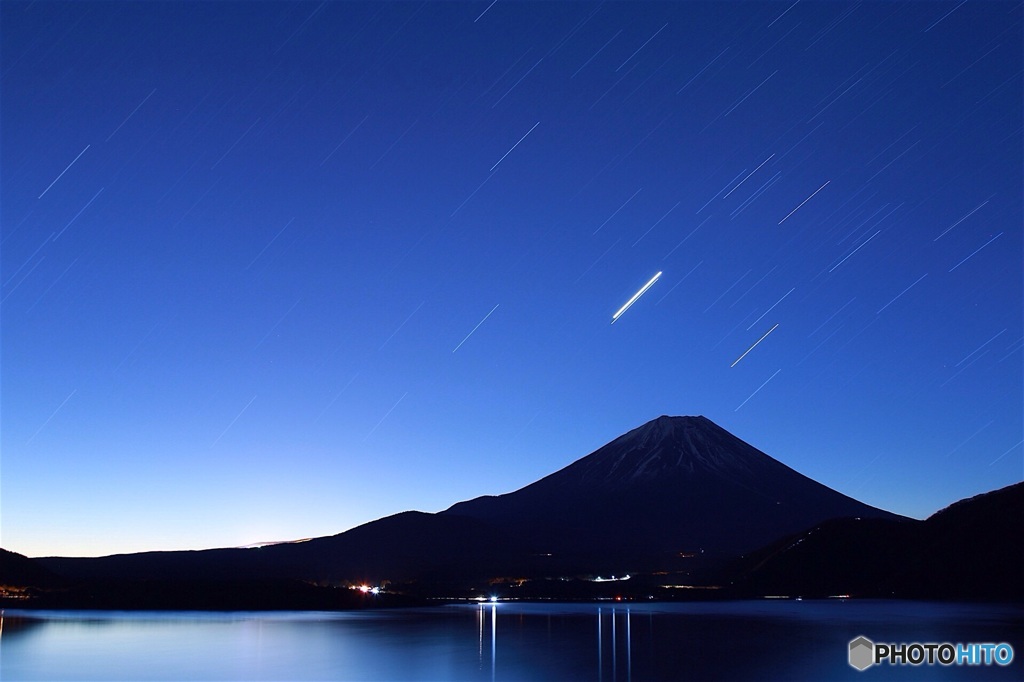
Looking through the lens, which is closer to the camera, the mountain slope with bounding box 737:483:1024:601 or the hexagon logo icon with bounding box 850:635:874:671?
the hexagon logo icon with bounding box 850:635:874:671

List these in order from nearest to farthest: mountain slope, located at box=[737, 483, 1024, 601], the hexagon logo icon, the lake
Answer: the lake → the hexagon logo icon → mountain slope, located at box=[737, 483, 1024, 601]

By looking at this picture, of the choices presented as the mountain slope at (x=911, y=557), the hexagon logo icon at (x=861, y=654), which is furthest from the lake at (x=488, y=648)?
the mountain slope at (x=911, y=557)

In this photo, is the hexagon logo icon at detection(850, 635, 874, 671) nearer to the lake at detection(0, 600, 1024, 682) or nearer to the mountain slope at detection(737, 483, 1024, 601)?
the lake at detection(0, 600, 1024, 682)

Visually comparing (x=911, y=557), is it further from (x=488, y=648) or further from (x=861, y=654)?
(x=488, y=648)

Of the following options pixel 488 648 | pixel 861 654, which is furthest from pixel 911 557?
pixel 488 648

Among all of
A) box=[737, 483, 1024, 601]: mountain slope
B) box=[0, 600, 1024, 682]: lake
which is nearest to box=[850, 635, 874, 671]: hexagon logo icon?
box=[0, 600, 1024, 682]: lake

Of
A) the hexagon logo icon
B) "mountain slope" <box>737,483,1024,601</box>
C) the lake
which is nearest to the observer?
the lake
